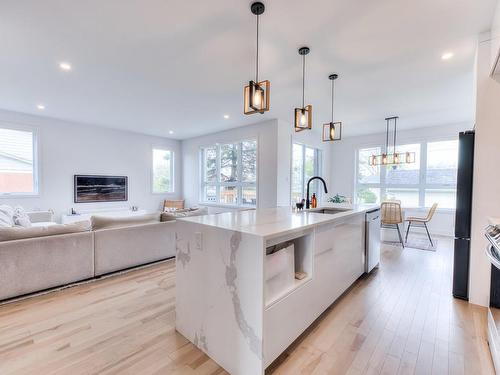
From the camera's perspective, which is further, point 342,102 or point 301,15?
point 342,102

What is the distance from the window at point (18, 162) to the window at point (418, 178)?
8.33 metres

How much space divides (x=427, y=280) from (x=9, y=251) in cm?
473

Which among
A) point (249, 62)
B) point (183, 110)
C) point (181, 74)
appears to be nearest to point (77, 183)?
point (183, 110)

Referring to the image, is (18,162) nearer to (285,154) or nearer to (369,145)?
(285,154)

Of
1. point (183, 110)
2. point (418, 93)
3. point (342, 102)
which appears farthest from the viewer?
point (183, 110)

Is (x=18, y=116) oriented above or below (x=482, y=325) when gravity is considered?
above

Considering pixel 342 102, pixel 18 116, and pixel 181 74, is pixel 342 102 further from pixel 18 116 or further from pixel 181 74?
pixel 18 116

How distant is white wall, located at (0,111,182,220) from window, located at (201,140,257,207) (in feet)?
5.29

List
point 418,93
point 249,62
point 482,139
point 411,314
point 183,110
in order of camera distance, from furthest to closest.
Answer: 1. point 183,110
2. point 418,93
3. point 249,62
4. point 482,139
5. point 411,314

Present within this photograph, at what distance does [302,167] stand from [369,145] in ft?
7.03

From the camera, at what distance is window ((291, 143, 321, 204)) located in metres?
6.40

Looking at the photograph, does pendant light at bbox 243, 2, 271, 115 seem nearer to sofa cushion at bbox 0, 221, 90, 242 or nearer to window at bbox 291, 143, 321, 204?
sofa cushion at bbox 0, 221, 90, 242

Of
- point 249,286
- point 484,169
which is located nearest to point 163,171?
point 249,286

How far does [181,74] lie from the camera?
3.29 metres
